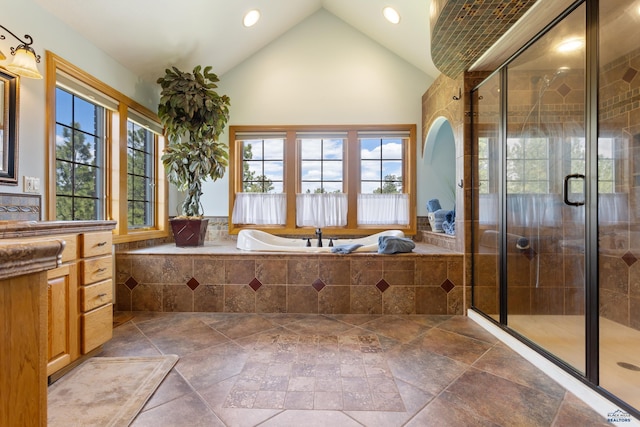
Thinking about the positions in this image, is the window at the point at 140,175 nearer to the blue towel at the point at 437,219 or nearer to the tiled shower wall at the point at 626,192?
the blue towel at the point at 437,219

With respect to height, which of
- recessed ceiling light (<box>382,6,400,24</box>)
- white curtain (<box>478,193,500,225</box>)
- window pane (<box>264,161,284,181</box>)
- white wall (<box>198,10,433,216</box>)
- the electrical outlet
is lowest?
white curtain (<box>478,193,500,225</box>)

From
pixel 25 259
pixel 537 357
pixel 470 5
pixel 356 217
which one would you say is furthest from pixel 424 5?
pixel 25 259

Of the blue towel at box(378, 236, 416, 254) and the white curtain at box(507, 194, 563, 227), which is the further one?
the blue towel at box(378, 236, 416, 254)

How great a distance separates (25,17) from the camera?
76.0 inches

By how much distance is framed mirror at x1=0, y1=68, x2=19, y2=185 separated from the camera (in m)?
1.79

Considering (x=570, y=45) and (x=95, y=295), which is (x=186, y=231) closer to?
(x=95, y=295)

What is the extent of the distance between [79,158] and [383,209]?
315 centimetres

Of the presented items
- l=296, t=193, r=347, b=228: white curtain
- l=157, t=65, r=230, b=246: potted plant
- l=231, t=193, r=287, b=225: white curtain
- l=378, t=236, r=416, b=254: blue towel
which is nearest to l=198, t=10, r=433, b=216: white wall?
l=157, t=65, r=230, b=246: potted plant

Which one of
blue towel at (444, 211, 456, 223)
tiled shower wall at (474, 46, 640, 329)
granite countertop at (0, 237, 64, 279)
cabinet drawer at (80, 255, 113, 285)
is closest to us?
granite countertop at (0, 237, 64, 279)

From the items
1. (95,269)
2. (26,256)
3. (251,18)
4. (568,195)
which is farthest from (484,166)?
(95,269)

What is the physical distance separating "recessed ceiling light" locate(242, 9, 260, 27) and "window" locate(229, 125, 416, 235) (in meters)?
1.13

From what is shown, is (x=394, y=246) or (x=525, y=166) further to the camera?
(x=394, y=246)

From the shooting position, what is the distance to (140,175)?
10.8ft

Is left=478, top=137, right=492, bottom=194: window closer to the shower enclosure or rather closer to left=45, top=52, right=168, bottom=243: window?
the shower enclosure
